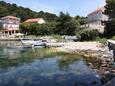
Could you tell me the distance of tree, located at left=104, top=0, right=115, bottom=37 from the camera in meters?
53.6

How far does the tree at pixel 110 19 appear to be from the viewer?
2111 inches

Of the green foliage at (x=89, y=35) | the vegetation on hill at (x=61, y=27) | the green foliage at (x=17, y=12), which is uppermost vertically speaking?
the green foliage at (x=17, y=12)

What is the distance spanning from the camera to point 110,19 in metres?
55.8

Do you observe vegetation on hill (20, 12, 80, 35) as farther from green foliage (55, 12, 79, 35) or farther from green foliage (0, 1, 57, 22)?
green foliage (0, 1, 57, 22)

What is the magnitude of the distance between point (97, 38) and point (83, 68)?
2862 cm

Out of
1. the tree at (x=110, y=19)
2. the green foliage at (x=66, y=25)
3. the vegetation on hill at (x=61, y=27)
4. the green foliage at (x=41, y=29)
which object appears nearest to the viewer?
the tree at (x=110, y=19)

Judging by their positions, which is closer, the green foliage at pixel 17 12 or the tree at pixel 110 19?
the tree at pixel 110 19

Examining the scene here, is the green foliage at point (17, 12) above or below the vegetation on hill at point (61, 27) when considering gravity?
above

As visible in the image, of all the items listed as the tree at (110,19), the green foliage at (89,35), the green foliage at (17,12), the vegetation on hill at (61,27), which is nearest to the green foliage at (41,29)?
the vegetation on hill at (61,27)

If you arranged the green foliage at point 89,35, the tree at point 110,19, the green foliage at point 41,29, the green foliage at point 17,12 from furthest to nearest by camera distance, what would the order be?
the green foliage at point 17,12, the green foliage at point 41,29, the green foliage at point 89,35, the tree at point 110,19

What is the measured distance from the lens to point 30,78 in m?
22.5

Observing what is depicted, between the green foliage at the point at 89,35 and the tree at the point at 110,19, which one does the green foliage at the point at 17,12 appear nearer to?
the tree at the point at 110,19

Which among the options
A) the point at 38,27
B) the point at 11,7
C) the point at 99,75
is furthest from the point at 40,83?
the point at 11,7

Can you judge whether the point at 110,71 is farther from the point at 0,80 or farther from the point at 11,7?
the point at 11,7
